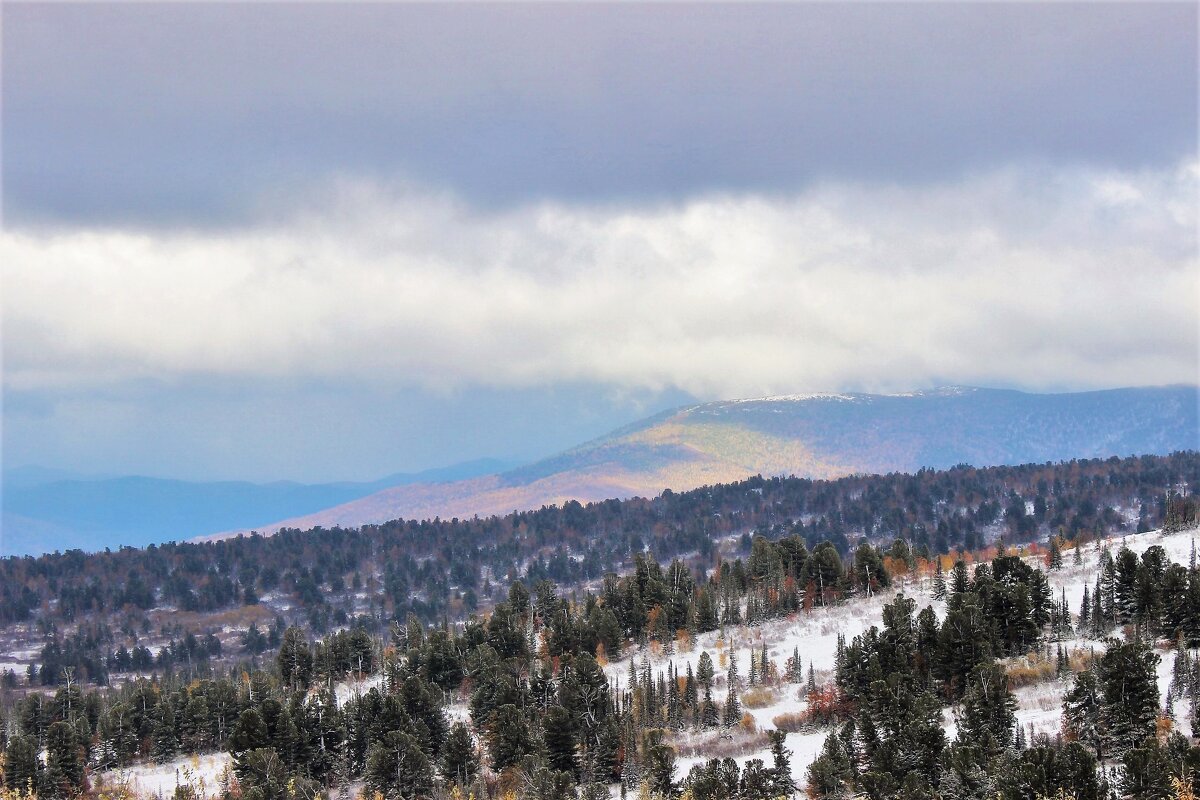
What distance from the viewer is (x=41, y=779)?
138125mm

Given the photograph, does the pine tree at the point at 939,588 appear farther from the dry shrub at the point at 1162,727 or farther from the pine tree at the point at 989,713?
the dry shrub at the point at 1162,727

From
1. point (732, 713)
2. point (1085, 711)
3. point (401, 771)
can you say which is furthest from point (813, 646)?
point (401, 771)

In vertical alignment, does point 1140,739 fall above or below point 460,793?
above

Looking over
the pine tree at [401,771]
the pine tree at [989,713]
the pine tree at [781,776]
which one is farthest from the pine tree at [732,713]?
the pine tree at [401,771]

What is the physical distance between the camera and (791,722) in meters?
141

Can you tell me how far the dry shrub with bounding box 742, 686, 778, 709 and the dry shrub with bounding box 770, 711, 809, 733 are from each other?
486 centimetres

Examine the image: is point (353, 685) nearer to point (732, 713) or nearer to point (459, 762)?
point (459, 762)

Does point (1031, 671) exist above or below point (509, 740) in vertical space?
above

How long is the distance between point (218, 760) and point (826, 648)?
303ft

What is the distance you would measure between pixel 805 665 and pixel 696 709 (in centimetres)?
2337

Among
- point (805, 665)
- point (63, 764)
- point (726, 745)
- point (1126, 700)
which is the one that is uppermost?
point (1126, 700)

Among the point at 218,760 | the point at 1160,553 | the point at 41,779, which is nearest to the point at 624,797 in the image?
the point at 218,760

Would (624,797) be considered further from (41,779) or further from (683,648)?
(41,779)

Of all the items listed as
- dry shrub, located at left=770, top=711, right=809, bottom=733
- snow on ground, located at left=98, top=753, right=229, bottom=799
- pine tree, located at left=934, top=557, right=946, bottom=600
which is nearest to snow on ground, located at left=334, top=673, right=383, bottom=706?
snow on ground, located at left=98, top=753, right=229, bottom=799
